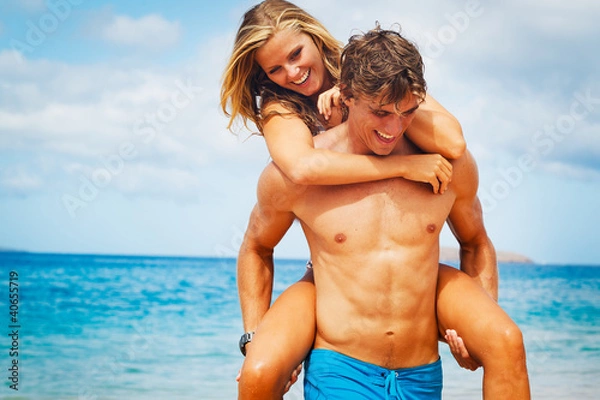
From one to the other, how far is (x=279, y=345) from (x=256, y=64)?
1.48m

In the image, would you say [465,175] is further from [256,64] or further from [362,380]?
[256,64]

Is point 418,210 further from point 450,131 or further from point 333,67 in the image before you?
point 333,67

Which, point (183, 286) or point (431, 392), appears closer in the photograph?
point (431, 392)

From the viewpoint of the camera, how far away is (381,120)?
9.86 feet

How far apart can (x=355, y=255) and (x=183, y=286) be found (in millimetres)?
22696

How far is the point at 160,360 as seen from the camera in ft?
37.3

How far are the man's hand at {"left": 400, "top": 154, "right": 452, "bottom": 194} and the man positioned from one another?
89mm

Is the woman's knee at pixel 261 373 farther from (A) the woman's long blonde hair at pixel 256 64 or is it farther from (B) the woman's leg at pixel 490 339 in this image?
(A) the woman's long blonde hair at pixel 256 64

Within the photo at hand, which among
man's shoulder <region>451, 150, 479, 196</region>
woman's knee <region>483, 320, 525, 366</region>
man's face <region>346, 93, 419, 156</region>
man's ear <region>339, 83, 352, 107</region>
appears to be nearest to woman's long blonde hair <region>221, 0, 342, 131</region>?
man's ear <region>339, 83, 352, 107</region>

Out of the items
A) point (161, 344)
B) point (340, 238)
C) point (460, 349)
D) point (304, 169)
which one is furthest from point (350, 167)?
point (161, 344)

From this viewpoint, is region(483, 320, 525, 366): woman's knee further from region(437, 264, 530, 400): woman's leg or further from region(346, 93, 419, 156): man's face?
region(346, 93, 419, 156): man's face

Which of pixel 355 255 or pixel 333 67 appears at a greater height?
pixel 333 67

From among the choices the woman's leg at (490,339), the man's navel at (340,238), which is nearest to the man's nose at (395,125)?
the man's navel at (340,238)

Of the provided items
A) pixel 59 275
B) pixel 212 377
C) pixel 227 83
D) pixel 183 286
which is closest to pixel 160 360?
pixel 212 377
